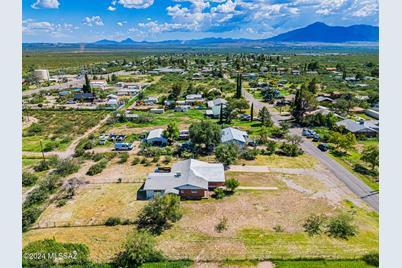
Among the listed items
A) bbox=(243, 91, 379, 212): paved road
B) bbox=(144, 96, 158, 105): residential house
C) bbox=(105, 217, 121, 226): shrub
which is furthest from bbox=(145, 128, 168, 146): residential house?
bbox=(144, 96, 158, 105): residential house

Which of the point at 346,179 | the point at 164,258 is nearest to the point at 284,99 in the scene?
the point at 346,179

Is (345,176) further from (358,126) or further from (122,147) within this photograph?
(122,147)

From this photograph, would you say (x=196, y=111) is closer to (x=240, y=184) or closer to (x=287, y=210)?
(x=240, y=184)

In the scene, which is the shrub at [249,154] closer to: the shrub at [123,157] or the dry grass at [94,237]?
the shrub at [123,157]

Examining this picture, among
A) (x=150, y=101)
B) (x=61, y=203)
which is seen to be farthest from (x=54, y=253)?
(x=150, y=101)

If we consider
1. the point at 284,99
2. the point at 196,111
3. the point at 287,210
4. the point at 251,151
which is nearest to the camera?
the point at 287,210

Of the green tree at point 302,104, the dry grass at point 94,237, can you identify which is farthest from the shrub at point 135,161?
the green tree at point 302,104
